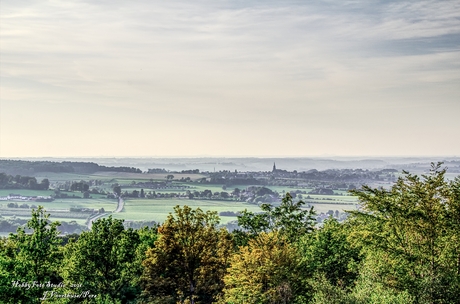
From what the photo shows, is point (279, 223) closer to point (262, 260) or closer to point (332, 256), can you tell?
point (332, 256)

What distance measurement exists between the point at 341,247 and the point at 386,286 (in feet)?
35.4

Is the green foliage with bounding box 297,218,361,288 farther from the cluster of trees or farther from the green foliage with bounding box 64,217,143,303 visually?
the green foliage with bounding box 64,217,143,303

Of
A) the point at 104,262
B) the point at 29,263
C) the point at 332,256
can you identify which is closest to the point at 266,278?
the point at 332,256

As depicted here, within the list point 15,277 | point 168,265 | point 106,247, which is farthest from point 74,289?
point 15,277

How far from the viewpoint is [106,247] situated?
4434 cm

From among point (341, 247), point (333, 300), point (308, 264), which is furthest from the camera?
point (341, 247)

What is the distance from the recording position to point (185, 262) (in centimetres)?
4312

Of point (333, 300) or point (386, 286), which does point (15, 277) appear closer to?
point (333, 300)

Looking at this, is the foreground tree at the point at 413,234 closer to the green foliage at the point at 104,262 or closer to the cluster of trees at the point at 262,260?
the cluster of trees at the point at 262,260

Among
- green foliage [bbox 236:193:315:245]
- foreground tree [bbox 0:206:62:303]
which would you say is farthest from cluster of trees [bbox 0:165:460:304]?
green foliage [bbox 236:193:315:245]

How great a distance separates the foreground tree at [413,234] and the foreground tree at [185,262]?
11896 millimetres

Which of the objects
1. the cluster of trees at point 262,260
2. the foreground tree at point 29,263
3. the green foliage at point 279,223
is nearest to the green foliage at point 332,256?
the cluster of trees at point 262,260

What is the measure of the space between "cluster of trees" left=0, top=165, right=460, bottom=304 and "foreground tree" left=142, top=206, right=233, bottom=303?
81mm

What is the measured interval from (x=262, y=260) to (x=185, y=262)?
26.1 ft
